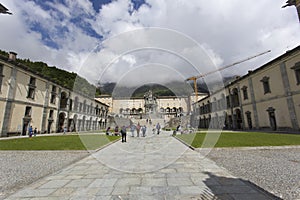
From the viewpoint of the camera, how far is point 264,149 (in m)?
8.38

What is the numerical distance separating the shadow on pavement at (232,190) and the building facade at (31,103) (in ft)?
79.0

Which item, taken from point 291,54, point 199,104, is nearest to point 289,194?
point 291,54

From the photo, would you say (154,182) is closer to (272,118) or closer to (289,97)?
(289,97)

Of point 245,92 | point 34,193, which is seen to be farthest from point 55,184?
point 245,92

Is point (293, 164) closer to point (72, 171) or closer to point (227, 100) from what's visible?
point (72, 171)

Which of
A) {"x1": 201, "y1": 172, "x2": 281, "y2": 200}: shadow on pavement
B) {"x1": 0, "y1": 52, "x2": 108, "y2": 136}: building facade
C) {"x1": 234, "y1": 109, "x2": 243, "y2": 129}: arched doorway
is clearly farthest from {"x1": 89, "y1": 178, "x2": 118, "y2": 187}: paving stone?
{"x1": 234, "y1": 109, "x2": 243, "y2": 129}: arched doorway

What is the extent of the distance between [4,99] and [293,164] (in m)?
26.7

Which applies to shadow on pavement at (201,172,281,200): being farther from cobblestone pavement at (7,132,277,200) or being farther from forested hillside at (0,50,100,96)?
forested hillside at (0,50,100,96)

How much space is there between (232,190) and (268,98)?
23.7 meters

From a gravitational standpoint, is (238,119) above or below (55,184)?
above

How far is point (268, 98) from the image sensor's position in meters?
21.8

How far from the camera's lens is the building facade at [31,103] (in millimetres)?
19084

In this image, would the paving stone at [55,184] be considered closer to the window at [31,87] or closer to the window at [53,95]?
the window at [31,87]

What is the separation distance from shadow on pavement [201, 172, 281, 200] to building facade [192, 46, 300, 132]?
19.8m
